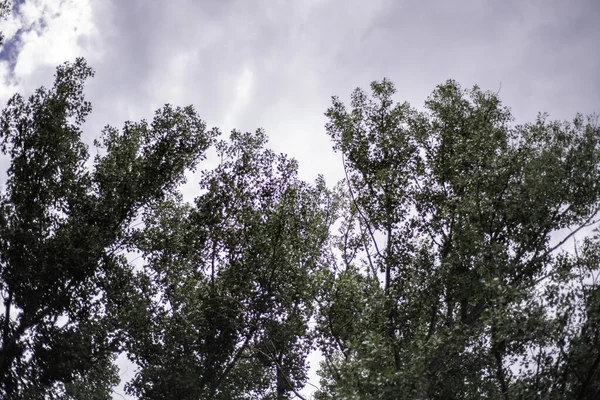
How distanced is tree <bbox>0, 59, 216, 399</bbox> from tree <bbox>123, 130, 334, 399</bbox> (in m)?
1.75

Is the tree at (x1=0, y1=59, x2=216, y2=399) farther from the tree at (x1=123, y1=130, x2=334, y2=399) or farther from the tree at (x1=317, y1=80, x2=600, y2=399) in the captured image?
the tree at (x1=317, y1=80, x2=600, y2=399)

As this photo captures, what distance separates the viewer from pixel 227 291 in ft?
93.2

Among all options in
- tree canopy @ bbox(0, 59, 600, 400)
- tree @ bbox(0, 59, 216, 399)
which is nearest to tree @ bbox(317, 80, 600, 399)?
tree canopy @ bbox(0, 59, 600, 400)

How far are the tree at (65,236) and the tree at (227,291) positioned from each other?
1.75 m

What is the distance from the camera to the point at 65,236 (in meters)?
24.6

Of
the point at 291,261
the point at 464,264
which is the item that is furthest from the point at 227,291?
the point at 464,264

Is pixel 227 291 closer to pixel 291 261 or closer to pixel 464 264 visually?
pixel 291 261

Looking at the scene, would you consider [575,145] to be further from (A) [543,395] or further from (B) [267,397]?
(B) [267,397]

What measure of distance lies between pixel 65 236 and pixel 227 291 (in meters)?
9.15

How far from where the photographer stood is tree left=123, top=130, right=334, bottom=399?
26609mm

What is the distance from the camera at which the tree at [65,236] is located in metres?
23.7

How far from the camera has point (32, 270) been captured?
23.9 m

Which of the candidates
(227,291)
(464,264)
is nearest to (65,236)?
(227,291)

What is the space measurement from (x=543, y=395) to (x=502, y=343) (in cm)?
223
